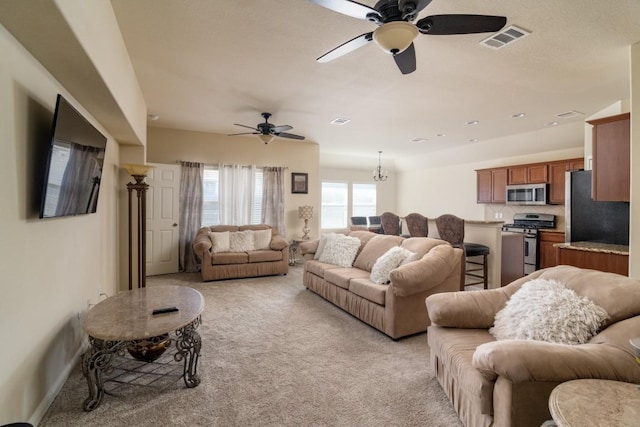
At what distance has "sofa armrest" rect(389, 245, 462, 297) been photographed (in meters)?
2.78

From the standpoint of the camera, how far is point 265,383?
218cm

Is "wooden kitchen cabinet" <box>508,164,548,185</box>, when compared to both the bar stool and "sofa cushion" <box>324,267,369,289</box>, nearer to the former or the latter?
the bar stool

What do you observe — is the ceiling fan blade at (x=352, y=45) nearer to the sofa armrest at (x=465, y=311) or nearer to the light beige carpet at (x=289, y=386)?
the sofa armrest at (x=465, y=311)

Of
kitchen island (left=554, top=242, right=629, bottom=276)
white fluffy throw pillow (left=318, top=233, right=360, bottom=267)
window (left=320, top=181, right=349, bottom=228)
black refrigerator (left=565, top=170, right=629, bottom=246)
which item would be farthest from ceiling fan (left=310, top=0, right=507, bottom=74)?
window (left=320, top=181, right=349, bottom=228)

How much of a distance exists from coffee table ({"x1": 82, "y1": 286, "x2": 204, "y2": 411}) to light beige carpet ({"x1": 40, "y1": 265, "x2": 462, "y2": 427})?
0.52ft

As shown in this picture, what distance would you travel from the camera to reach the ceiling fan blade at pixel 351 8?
1.71 m

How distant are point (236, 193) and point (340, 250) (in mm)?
2927

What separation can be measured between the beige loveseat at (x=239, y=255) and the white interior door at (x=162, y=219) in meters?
0.58

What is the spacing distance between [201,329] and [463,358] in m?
2.50

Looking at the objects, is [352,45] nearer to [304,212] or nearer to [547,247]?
[304,212]

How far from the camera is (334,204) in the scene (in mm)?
8805

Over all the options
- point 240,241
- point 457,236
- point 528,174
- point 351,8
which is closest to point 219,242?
point 240,241

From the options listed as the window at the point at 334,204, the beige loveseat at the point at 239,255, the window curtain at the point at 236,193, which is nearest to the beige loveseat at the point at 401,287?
the beige loveseat at the point at 239,255

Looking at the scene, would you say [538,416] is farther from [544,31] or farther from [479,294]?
[544,31]
